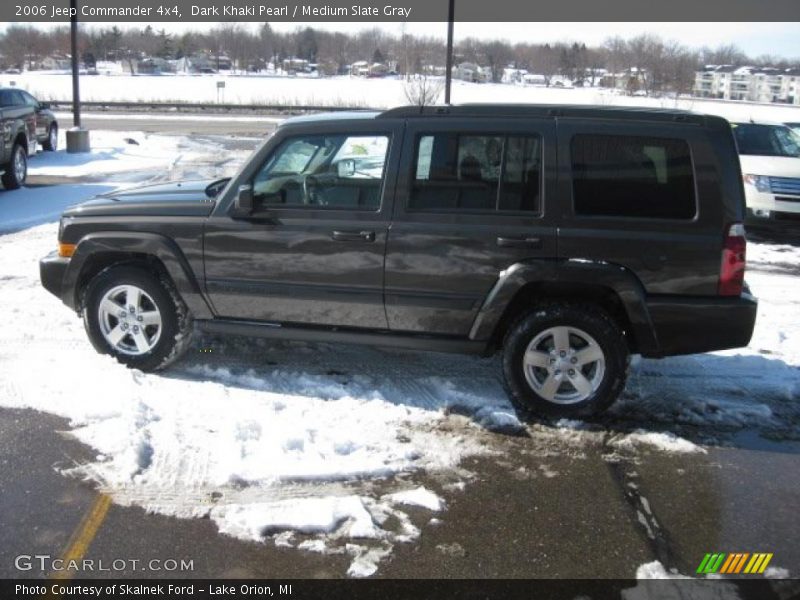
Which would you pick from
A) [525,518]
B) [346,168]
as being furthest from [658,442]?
[346,168]

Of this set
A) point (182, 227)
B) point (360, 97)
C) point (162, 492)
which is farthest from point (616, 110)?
point (360, 97)

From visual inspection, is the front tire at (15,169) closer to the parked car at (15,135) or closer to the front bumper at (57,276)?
the parked car at (15,135)

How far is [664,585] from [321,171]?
10.1 ft

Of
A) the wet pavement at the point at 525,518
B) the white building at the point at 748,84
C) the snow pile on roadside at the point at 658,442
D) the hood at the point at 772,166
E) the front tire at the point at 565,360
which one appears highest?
the white building at the point at 748,84

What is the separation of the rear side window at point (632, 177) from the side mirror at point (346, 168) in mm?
1385

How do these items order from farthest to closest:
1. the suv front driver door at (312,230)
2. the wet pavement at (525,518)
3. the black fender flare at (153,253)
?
the black fender flare at (153,253)
the suv front driver door at (312,230)
the wet pavement at (525,518)

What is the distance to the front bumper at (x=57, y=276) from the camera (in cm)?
511

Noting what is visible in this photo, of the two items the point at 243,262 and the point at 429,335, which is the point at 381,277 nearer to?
the point at 429,335

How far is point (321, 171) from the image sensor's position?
4.73 meters

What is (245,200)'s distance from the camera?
4613 millimetres

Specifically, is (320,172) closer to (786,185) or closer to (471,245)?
(471,245)

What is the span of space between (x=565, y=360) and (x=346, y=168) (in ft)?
6.03

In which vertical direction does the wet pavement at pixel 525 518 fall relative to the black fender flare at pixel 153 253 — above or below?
below

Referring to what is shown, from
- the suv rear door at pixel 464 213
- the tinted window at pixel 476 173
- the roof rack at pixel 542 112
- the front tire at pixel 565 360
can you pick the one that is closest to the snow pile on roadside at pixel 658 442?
the front tire at pixel 565 360
